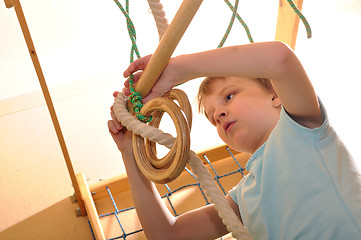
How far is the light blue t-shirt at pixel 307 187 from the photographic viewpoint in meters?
0.57

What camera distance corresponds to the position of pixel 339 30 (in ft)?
6.64

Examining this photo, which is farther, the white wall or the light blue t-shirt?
the white wall

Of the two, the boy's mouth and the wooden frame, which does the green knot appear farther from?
the boy's mouth

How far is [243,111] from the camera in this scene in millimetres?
700

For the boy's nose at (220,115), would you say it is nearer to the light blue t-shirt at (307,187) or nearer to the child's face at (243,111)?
the child's face at (243,111)

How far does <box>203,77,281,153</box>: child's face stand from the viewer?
706mm

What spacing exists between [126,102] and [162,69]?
11cm

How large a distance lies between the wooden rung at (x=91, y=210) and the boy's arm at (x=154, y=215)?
0.20m

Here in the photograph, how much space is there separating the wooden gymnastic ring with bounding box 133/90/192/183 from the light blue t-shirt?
0.18m

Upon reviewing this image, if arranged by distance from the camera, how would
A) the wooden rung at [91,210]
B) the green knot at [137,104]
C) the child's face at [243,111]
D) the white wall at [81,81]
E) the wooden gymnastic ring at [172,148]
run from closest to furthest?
the wooden gymnastic ring at [172,148] → the green knot at [137,104] → the child's face at [243,111] → the wooden rung at [91,210] → the white wall at [81,81]

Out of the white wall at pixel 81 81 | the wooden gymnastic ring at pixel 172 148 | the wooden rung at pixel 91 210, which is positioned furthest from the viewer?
the white wall at pixel 81 81

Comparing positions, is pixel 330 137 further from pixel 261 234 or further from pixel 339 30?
pixel 339 30

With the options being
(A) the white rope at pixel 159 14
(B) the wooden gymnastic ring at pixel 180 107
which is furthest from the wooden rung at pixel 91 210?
(A) the white rope at pixel 159 14

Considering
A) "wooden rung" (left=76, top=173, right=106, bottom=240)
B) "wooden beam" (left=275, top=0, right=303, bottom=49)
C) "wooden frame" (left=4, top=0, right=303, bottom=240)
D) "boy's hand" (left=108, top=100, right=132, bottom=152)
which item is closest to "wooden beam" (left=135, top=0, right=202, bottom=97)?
"wooden frame" (left=4, top=0, right=303, bottom=240)
